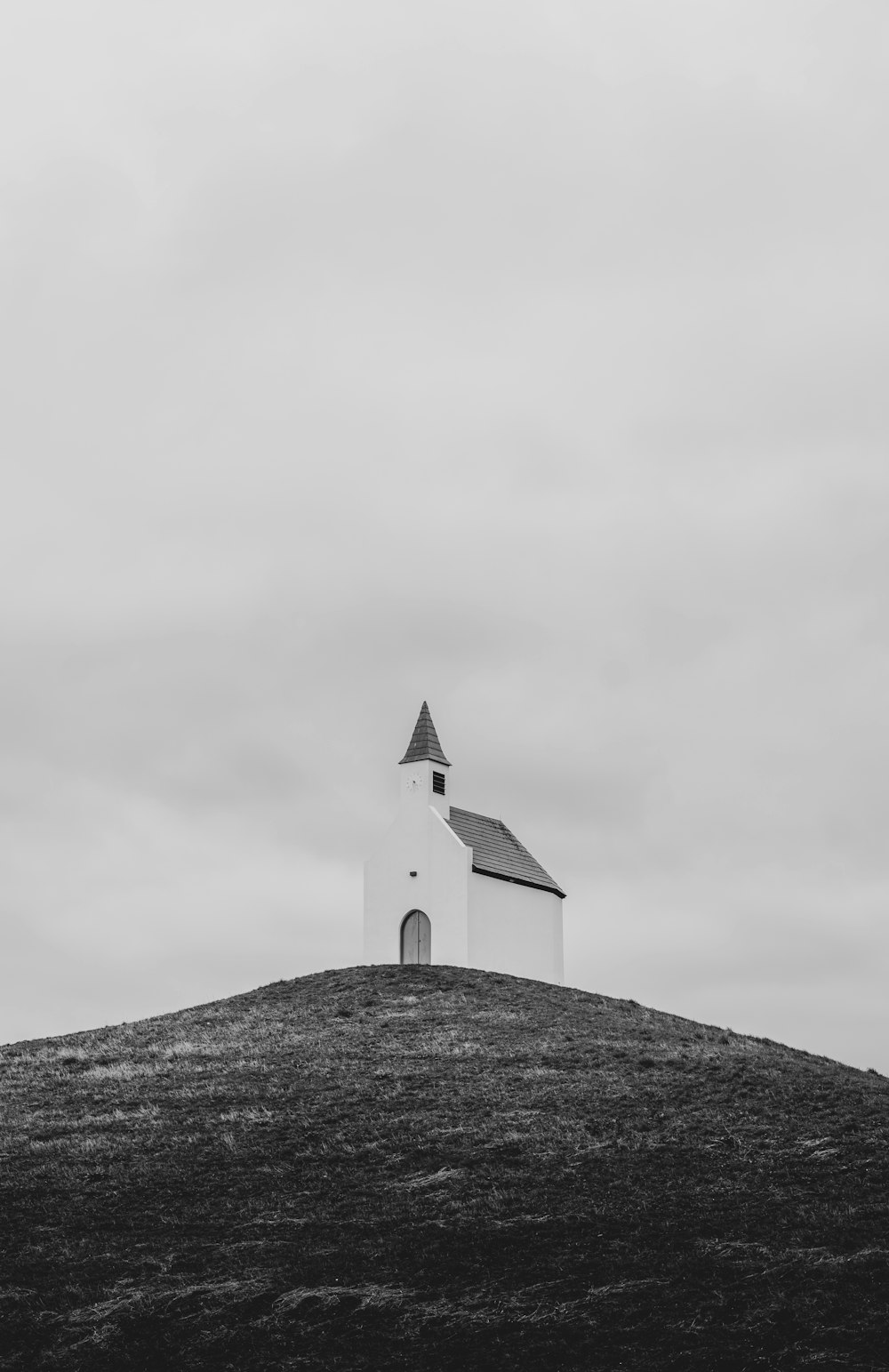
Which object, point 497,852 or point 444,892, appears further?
point 497,852

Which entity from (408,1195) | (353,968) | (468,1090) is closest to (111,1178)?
(408,1195)

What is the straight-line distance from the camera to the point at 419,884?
44281 mm

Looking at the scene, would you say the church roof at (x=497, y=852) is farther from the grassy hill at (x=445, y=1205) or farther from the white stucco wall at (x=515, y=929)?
the grassy hill at (x=445, y=1205)

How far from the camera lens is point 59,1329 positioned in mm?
15008

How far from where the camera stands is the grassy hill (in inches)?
554

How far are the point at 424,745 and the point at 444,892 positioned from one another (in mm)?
5550

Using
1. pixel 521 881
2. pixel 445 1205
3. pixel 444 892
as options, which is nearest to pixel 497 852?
pixel 521 881

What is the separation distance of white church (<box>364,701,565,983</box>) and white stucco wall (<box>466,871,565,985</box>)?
32mm

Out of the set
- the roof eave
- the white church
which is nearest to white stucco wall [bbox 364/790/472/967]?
the white church

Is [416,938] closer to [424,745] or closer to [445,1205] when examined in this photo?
[424,745]

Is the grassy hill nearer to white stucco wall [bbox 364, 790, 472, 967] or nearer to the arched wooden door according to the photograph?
white stucco wall [bbox 364, 790, 472, 967]

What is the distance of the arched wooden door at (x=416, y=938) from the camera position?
145ft

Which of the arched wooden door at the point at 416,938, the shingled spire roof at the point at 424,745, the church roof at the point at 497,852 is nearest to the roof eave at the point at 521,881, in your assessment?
the church roof at the point at 497,852

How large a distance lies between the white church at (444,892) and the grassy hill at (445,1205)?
33.1 ft
